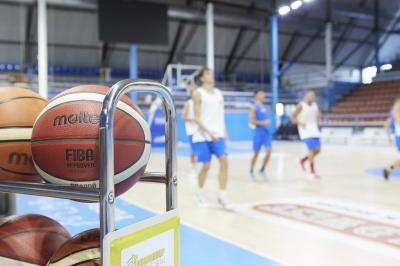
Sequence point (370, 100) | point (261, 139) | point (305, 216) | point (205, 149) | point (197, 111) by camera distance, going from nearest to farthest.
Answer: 1. point (305, 216)
2. point (197, 111)
3. point (205, 149)
4. point (261, 139)
5. point (370, 100)

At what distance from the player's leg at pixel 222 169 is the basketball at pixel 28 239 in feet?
9.43

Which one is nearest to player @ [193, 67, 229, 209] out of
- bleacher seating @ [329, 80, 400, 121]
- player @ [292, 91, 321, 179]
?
player @ [292, 91, 321, 179]

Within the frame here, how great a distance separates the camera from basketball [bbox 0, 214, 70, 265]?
1726 millimetres

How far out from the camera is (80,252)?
1528mm

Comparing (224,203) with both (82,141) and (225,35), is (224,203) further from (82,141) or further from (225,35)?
(225,35)

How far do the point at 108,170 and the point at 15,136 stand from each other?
0.64 m

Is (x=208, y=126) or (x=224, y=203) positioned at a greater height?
(x=208, y=126)

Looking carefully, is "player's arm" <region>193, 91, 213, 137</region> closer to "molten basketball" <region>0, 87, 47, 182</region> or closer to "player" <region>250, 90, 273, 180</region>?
"player" <region>250, 90, 273, 180</region>

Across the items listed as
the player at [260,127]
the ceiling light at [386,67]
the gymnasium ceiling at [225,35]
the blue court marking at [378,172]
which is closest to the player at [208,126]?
the player at [260,127]

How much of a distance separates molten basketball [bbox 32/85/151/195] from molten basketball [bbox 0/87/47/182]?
17 centimetres

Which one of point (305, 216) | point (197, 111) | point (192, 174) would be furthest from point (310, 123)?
point (305, 216)

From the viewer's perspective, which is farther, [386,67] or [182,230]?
[386,67]

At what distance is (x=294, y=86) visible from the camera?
27.7 m

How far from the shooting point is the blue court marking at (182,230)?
287 cm
